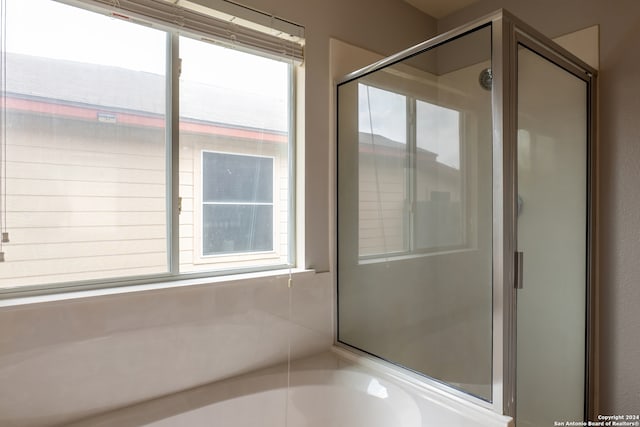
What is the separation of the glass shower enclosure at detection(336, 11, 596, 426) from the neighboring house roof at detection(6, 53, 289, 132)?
1.53ft

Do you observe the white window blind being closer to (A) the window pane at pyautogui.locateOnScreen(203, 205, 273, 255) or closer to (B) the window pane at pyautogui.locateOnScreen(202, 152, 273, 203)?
(B) the window pane at pyautogui.locateOnScreen(202, 152, 273, 203)

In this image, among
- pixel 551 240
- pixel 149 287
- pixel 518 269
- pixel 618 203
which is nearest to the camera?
pixel 518 269

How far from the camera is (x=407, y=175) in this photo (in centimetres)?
173

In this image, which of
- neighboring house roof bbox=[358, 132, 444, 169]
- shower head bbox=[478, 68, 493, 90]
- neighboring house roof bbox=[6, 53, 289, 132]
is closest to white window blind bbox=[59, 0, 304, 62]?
neighboring house roof bbox=[6, 53, 289, 132]

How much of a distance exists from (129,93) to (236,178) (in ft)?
1.78

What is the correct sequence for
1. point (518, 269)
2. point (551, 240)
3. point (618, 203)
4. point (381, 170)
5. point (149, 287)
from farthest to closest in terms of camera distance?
point (381, 170), point (618, 203), point (551, 240), point (149, 287), point (518, 269)

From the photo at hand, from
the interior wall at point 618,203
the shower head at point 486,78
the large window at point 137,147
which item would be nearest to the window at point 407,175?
the shower head at point 486,78

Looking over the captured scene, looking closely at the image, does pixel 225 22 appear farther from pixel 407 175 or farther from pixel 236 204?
pixel 407 175

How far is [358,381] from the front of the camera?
169cm

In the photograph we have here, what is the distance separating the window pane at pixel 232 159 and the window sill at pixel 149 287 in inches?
3.3

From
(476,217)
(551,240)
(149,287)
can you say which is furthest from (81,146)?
(551,240)

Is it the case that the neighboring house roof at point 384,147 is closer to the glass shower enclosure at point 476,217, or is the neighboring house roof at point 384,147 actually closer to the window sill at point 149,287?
the glass shower enclosure at point 476,217

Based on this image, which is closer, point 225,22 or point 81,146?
point 81,146

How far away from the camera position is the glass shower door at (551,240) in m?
1.43
